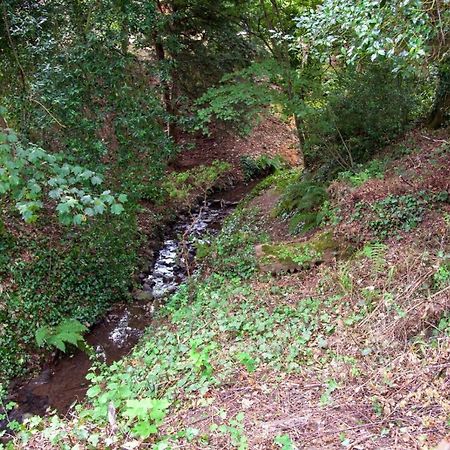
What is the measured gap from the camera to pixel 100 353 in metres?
7.76

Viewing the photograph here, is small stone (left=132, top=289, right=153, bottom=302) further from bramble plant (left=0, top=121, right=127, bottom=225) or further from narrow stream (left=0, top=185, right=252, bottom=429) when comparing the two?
bramble plant (left=0, top=121, right=127, bottom=225)

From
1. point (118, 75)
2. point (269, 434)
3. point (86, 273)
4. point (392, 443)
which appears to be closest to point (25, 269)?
point (86, 273)

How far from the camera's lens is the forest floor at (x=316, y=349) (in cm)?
338

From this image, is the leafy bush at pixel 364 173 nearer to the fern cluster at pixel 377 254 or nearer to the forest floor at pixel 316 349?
the forest floor at pixel 316 349

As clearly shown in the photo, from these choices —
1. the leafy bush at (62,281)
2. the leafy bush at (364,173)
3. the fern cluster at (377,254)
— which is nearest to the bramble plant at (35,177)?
the fern cluster at (377,254)

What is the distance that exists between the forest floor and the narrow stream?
928mm

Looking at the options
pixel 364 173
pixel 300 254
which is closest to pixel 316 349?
pixel 300 254

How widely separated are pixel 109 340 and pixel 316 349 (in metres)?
4.95

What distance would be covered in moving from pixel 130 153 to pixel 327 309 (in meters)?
5.39

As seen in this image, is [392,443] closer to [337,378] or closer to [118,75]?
[337,378]

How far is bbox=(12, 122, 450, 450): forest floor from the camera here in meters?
3.38

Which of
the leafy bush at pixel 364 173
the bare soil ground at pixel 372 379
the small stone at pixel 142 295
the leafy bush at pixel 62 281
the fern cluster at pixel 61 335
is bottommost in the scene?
the bare soil ground at pixel 372 379

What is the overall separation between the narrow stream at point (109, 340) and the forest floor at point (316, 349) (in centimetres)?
93

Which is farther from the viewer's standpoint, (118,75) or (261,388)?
(118,75)
